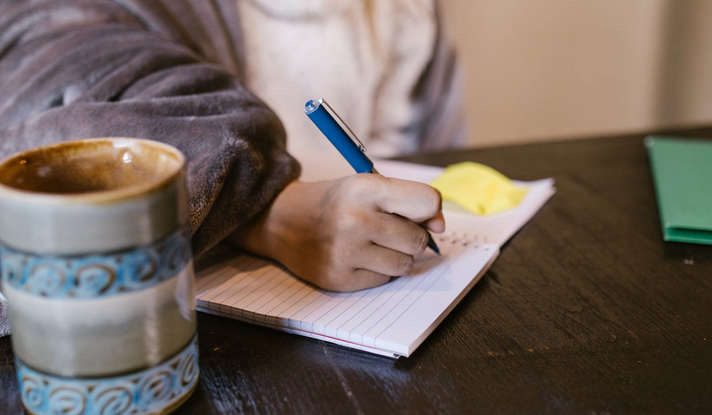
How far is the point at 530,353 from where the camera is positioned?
1.32 feet

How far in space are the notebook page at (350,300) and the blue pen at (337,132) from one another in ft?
0.33

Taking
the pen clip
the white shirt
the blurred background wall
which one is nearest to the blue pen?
the pen clip

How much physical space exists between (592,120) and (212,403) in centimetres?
186

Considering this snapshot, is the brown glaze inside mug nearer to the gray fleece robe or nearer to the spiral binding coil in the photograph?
the gray fleece robe

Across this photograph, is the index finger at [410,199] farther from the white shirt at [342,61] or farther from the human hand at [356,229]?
the white shirt at [342,61]

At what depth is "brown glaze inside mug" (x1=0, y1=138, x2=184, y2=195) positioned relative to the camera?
34 cm

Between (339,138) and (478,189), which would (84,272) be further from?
(478,189)

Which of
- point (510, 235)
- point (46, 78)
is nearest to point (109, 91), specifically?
point (46, 78)

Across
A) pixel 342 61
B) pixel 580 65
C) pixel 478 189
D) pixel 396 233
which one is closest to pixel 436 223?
pixel 396 233

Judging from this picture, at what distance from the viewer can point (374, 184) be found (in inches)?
17.8

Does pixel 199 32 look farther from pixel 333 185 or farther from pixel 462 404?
pixel 462 404

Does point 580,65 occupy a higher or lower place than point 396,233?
lower

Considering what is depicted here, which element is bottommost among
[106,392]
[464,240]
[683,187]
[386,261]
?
[683,187]

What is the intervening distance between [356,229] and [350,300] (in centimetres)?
5
